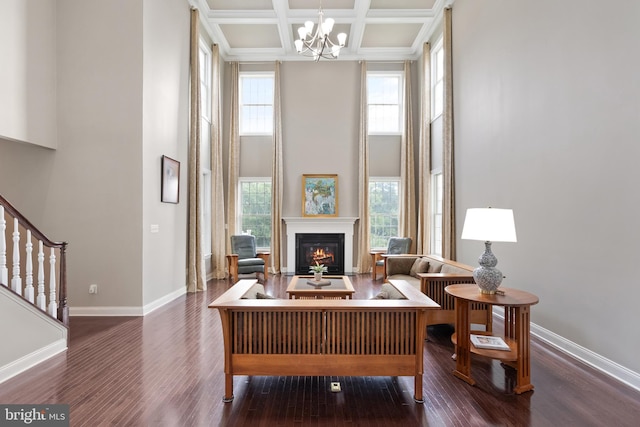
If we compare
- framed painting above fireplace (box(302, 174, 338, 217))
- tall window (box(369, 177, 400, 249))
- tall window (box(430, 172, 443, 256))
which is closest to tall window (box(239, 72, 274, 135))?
framed painting above fireplace (box(302, 174, 338, 217))

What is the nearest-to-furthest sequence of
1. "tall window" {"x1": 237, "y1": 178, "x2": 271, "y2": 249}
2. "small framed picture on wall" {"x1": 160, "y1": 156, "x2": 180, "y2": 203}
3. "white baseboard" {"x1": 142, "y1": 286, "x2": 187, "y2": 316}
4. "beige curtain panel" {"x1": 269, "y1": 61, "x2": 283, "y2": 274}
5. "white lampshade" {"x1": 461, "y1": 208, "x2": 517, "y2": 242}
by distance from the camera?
"white lampshade" {"x1": 461, "y1": 208, "x2": 517, "y2": 242} → "white baseboard" {"x1": 142, "y1": 286, "x2": 187, "y2": 316} → "small framed picture on wall" {"x1": 160, "y1": 156, "x2": 180, "y2": 203} → "beige curtain panel" {"x1": 269, "y1": 61, "x2": 283, "y2": 274} → "tall window" {"x1": 237, "y1": 178, "x2": 271, "y2": 249}

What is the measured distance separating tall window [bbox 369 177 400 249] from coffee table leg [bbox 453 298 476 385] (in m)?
5.25

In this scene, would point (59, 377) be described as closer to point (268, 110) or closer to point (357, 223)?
point (357, 223)

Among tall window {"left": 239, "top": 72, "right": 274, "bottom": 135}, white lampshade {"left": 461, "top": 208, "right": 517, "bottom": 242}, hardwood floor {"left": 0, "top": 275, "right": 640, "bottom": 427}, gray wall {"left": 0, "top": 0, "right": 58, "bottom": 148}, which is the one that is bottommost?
hardwood floor {"left": 0, "top": 275, "right": 640, "bottom": 427}

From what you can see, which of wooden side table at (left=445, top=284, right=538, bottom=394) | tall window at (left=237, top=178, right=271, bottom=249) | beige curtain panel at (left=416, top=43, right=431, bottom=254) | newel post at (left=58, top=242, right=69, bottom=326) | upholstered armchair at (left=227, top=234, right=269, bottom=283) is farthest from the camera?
tall window at (left=237, top=178, right=271, bottom=249)

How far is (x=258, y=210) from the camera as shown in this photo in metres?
7.98

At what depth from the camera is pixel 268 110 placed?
317 inches

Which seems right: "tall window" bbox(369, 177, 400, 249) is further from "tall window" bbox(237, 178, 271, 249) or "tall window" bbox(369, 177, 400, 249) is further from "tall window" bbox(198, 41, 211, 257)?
"tall window" bbox(198, 41, 211, 257)

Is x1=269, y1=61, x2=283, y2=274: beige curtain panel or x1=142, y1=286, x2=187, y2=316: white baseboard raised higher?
x1=269, y1=61, x2=283, y2=274: beige curtain panel

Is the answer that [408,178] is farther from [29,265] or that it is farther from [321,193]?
[29,265]

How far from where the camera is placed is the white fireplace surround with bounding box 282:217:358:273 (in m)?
7.69

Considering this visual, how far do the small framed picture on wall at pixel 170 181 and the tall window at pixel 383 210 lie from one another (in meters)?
4.41

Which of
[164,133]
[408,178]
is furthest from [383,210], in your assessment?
[164,133]

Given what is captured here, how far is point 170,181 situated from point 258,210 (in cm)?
303
